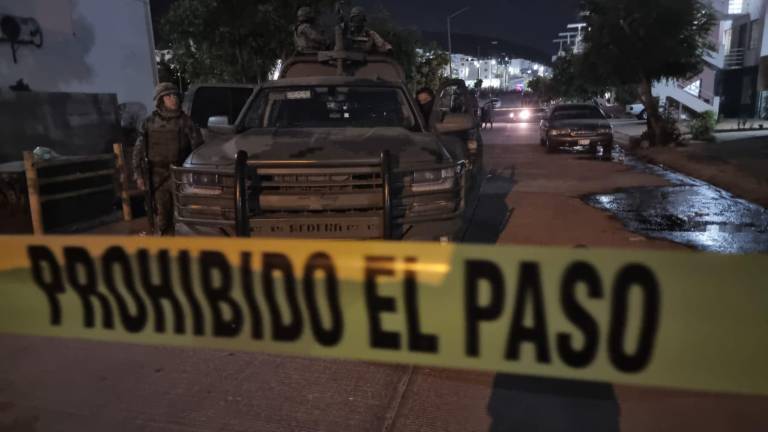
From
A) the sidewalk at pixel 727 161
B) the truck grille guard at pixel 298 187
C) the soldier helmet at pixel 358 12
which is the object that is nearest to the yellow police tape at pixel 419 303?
the truck grille guard at pixel 298 187

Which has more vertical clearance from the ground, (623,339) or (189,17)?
(189,17)

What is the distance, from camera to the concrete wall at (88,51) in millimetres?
12305

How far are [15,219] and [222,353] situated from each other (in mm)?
5656

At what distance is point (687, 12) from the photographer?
1650 cm

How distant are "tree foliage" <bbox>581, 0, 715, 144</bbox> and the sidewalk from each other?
1664mm

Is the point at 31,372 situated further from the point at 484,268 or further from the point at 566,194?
the point at 566,194

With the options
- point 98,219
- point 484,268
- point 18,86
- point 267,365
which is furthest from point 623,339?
point 18,86

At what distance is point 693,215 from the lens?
802 centimetres

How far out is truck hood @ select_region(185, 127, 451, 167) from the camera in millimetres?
4379

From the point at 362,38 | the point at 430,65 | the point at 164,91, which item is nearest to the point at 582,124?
the point at 362,38

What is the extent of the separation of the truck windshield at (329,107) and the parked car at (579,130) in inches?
458

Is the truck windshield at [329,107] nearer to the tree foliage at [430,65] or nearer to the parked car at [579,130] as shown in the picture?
the parked car at [579,130]

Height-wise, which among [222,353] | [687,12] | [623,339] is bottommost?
[222,353]

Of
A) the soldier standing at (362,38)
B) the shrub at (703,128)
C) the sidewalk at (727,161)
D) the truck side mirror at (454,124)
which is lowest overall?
the sidewalk at (727,161)
